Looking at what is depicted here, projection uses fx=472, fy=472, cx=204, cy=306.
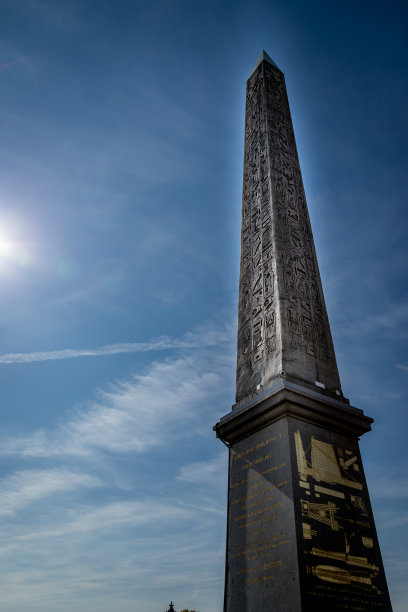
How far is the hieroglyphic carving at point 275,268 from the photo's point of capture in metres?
7.22

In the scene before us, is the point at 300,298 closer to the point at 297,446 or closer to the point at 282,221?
the point at 282,221

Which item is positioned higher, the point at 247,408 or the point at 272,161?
the point at 272,161

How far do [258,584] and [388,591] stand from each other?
1.55 meters

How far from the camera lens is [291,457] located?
18.4ft

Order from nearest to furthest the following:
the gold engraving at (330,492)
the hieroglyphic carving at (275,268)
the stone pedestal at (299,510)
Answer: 1. the stone pedestal at (299,510)
2. the gold engraving at (330,492)
3. the hieroglyphic carving at (275,268)

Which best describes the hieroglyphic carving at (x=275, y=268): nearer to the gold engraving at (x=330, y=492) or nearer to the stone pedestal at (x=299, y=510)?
the stone pedestal at (x=299, y=510)

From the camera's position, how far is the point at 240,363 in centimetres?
785

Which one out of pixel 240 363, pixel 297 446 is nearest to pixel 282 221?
pixel 240 363

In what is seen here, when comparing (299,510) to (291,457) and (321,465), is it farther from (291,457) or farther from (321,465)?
(321,465)

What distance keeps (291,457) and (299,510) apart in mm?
609

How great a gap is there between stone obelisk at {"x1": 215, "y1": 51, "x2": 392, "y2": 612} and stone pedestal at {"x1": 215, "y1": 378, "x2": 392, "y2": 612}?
13 millimetres

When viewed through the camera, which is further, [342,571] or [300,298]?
[300,298]

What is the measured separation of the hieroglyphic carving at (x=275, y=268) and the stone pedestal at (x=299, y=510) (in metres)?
0.70

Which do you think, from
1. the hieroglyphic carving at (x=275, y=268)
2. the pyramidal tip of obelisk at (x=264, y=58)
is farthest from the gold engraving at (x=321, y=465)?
the pyramidal tip of obelisk at (x=264, y=58)
